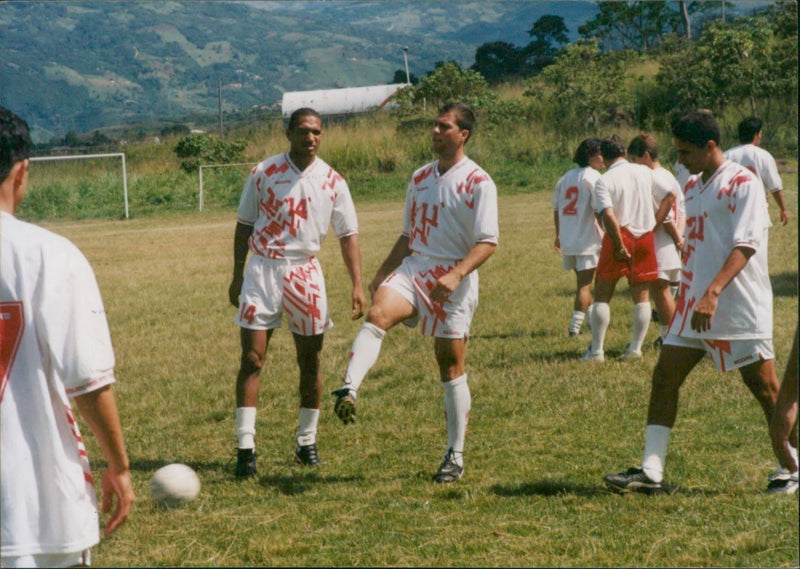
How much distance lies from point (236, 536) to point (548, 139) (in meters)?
35.2

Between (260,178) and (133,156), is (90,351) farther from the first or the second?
(133,156)

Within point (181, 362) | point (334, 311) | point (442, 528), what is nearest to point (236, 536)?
point (442, 528)

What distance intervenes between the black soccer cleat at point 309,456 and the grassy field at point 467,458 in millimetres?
112

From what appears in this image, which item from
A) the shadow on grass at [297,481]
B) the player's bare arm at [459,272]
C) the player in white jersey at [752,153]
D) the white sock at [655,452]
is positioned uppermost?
the player in white jersey at [752,153]

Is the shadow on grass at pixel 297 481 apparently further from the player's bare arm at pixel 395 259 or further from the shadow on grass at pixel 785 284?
the shadow on grass at pixel 785 284

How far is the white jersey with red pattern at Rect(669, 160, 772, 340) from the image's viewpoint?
5.48 metres

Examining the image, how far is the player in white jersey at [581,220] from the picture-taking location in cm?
1085

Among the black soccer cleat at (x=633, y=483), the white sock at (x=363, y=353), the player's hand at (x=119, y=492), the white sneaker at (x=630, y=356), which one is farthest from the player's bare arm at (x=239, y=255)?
the white sneaker at (x=630, y=356)

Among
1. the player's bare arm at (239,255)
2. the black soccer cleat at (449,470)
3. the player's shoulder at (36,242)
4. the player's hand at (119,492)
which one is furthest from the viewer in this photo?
the player's bare arm at (239,255)

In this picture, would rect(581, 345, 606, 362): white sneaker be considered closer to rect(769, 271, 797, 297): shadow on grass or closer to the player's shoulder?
rect(769, 271, 797, 297): shadow on grass

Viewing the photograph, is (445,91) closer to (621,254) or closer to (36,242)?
(621,254)

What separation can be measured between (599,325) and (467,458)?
3215 millimetres

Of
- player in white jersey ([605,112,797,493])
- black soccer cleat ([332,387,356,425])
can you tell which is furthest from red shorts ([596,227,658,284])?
black soccer cleat ([332,387,356,425])

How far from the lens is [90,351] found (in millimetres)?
2990
